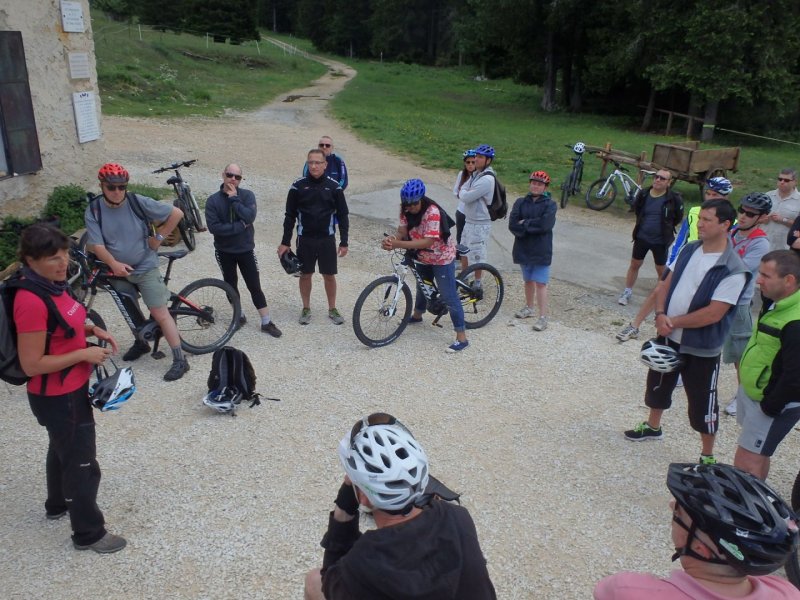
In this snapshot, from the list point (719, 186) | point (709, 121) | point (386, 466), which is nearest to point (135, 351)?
point (386, 466)

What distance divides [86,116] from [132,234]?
4.74m

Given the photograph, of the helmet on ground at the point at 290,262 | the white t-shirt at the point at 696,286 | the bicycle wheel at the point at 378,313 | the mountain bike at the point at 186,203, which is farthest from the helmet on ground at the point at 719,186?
the mountain bike at the point at 186,203

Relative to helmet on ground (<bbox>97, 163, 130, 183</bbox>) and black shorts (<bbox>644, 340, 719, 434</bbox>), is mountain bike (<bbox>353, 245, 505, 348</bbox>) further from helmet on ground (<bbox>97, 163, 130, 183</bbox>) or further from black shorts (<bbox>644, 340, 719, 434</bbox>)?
black shorts (<bbox>644, 340, 719, 434</bbox>)

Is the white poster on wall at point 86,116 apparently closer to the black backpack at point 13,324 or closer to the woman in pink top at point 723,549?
the black backpack at point 13,324

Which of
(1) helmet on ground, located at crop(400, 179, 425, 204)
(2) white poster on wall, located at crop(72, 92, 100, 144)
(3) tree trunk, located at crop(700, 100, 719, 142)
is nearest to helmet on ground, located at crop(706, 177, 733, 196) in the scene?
(1) helmet on ground, located at crop(400, 179, 425, 204)

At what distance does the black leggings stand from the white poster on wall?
13.0ft

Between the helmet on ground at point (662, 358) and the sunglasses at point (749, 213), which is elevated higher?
the sunglasses at point (749, 213)

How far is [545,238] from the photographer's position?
7520 mm

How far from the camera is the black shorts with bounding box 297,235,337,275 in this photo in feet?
23.8

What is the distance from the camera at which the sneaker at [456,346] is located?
23.2ft

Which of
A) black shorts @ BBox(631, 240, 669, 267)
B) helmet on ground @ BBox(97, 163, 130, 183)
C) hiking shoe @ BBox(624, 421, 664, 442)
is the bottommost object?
hiking shoe @ BBox(624, 421, 664, 442)

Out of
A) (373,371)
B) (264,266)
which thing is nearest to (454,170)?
(264,266)

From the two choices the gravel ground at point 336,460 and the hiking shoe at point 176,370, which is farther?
the hiking shoe at point 176,370

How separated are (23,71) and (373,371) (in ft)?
19.9
